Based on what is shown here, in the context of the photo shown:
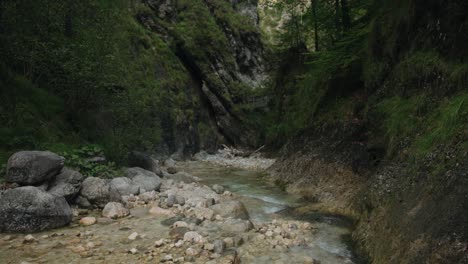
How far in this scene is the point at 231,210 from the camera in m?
9.98

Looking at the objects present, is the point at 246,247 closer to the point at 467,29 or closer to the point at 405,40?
the point at 467,29

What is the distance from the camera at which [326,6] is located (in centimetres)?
2198

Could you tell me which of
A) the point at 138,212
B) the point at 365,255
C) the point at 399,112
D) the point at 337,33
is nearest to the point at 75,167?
the point at 138,212

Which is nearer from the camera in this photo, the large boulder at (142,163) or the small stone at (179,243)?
the small stone at (179,243)

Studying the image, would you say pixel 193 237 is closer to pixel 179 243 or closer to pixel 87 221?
pixel 179 243

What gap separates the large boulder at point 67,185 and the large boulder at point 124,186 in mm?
1269

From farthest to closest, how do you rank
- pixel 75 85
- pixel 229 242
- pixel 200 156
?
pixel 200 156 < pixel 75 85 < pixel 229 242

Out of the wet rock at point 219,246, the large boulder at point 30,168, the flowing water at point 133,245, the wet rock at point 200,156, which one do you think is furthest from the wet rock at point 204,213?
the wet rock at point 200,156

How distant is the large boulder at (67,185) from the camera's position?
977 cm

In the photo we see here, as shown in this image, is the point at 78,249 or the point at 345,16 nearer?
the point at 78,249

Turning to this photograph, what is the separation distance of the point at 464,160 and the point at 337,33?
15121 mm

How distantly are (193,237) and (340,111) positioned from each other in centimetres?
923

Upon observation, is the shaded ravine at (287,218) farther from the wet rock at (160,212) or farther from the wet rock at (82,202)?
the wet rock at (82,202)

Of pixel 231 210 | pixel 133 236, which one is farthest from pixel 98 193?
pixel 231 210
